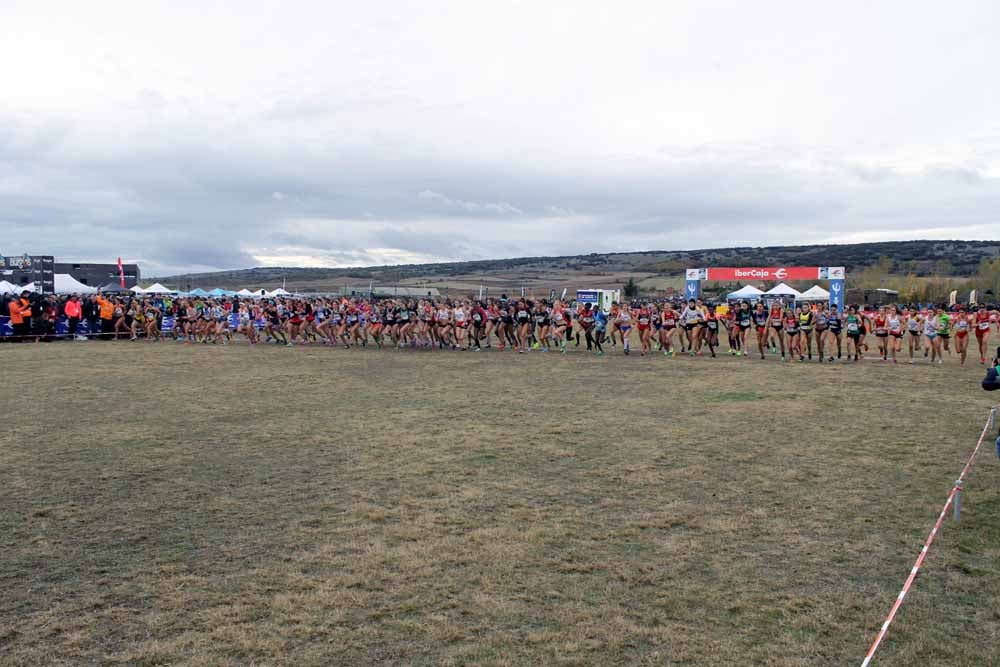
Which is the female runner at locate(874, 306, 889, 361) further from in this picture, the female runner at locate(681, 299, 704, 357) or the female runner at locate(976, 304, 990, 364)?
the female runner at locate(681, 299, 704, 357)

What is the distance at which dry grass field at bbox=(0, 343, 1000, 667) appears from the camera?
13.8 ft

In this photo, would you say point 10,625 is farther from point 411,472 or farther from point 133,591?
point 411,472

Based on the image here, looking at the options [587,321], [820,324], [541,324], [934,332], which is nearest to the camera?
[934,332]

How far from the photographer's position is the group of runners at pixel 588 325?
67.2 ft

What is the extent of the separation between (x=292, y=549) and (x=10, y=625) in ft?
5.91

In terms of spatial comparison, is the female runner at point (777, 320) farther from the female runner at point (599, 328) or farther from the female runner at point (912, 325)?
the female runner at point (599, 328)

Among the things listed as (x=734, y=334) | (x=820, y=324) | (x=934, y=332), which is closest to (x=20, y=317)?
(x=734, y=334)

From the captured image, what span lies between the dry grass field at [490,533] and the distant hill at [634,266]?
3049 inches

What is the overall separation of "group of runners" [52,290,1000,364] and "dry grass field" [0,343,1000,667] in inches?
337

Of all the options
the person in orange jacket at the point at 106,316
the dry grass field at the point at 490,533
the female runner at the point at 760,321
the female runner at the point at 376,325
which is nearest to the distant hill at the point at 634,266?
the person in orange jacket at the point at 106,316

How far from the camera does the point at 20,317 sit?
2720 cm

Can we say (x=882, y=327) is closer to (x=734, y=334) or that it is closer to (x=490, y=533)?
(x=734, y=334)

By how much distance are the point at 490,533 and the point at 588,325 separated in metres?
17.8

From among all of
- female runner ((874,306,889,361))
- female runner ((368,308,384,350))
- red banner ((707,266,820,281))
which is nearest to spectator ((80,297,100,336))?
female runner ((368,308,384,350))
